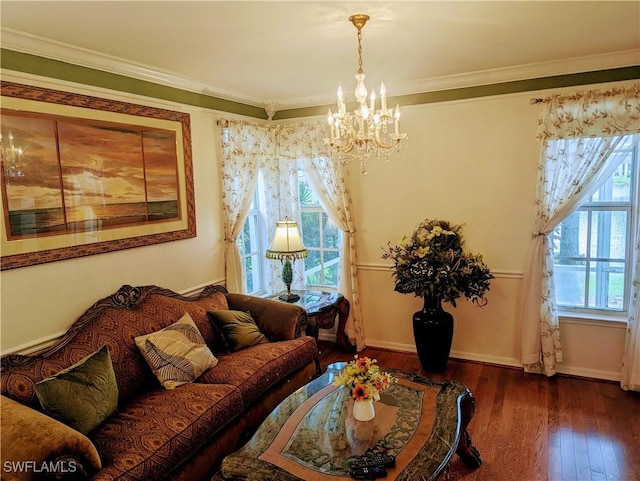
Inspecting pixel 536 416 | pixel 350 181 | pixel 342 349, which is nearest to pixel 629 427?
pixel 536 416

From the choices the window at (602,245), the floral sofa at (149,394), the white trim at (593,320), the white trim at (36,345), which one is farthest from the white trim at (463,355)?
the white trim at (36,345)

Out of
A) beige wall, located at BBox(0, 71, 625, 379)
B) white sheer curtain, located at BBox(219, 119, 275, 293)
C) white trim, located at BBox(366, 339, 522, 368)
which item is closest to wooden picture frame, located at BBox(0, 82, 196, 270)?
beige wall, located at BBox(0, 71, 625, 379)

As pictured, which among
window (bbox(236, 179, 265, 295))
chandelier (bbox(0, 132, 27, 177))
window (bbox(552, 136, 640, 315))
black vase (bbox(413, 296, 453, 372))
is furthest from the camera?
window (bbox(236, 179, 265, 295))

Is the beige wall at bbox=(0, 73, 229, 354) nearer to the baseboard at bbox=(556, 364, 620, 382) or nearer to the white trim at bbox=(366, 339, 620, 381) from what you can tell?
the white trim at bbox=(366, 339, 620, 381)

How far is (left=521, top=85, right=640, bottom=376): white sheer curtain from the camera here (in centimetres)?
314

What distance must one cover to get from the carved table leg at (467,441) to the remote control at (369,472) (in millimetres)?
811

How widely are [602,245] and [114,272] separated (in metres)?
3.76

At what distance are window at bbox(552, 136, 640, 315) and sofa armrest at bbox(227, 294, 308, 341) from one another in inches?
87.4

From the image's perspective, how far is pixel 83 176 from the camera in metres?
2.68

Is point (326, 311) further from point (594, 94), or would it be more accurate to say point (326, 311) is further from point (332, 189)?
point (594, 94)

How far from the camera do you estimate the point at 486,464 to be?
8.17 feet

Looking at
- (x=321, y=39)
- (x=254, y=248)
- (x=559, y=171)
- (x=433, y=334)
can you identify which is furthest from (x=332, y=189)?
(x=559, y=171)

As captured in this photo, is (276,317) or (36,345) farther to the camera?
(276,317)

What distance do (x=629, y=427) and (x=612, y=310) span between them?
39.2 inches
